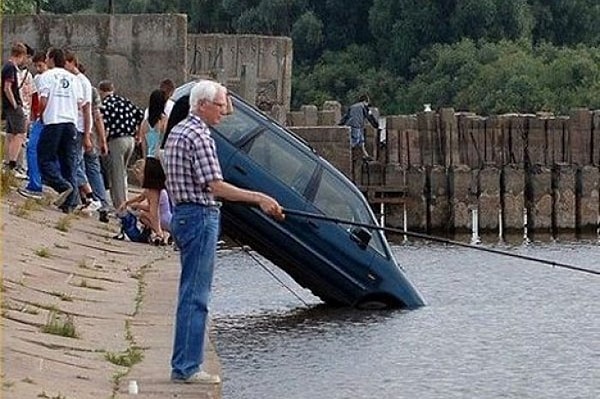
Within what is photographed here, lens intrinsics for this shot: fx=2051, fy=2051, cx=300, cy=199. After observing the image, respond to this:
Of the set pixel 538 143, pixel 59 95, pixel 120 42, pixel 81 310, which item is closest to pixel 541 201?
pixel 538 143

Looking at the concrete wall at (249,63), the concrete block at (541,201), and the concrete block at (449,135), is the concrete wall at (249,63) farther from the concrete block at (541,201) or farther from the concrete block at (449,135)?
the concrete block at (541,201)

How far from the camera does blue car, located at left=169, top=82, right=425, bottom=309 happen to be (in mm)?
22016

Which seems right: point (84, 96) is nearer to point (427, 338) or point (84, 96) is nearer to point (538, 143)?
point (427, 338)

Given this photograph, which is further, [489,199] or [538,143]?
[538,143]

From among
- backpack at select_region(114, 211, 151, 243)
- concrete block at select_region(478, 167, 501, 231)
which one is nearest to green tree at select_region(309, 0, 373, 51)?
concrete block at select_region(478, 167, 501, 231)

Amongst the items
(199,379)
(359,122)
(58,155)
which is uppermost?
(58,155)

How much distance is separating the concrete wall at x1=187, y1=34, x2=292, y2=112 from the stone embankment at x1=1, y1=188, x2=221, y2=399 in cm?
1836

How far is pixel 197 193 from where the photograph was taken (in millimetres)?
13383

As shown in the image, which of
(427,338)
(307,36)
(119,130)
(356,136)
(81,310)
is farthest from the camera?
(307,36)

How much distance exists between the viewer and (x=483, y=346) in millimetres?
19547

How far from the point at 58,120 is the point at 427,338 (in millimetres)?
5851

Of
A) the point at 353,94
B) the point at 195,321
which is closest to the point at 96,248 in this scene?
the point at 195,321

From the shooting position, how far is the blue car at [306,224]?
867 inches

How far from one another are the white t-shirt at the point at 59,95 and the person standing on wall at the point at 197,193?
1013 cm
